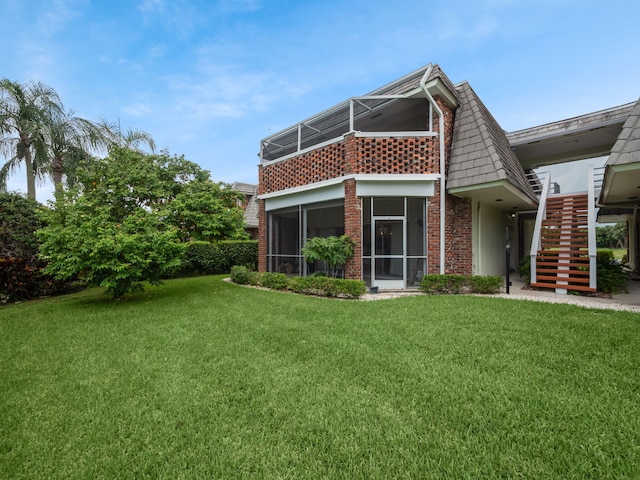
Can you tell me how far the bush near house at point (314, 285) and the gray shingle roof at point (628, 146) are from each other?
5.82 metres

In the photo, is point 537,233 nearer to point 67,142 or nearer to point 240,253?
point 240,253

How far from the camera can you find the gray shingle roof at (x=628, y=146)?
5.41m

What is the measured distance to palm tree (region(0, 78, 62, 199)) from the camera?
11.0 m

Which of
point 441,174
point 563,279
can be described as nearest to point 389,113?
point 441,174

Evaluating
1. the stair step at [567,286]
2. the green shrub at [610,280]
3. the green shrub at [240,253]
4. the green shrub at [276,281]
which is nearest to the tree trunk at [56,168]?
the green shrub at [240,253]

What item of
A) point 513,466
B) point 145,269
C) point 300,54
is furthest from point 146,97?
point 513,466

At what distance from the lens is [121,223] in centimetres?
787

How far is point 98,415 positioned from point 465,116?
1109 centimetres

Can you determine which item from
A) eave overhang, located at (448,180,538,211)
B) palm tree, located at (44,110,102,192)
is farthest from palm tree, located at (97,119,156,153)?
eave overhang, located at (448,180,538,211)

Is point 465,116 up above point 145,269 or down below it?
above

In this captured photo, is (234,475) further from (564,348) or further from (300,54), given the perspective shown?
(300,54)

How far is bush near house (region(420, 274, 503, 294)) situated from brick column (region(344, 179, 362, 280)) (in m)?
1.93

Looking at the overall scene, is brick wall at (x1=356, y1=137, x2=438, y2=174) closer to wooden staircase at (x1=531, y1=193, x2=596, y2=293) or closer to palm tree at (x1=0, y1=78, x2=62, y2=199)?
wooden staircase at (x1=531, y1=193, x2=596, y2=293)

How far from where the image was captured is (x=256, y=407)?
2.60m
